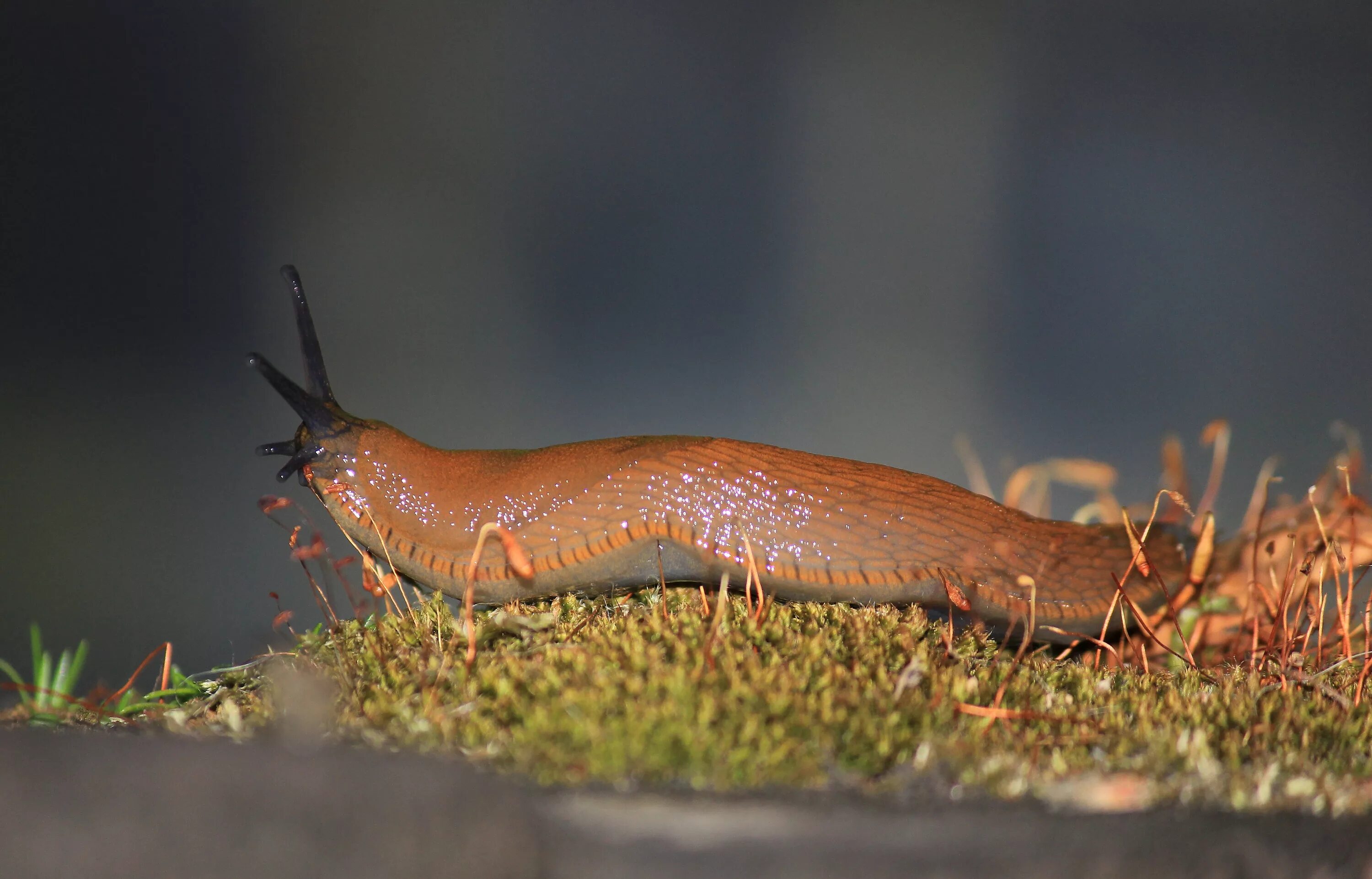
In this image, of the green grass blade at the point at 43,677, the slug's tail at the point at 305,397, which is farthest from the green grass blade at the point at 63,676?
the slug's tail at the point at 305,397

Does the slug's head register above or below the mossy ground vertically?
above

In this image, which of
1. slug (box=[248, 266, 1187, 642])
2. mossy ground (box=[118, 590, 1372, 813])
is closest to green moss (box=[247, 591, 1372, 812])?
mossy ground (box=[118, 590, 1372, 813])

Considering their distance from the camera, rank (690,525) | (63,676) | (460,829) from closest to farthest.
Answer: (460,829)
(63,676)
(690,525)

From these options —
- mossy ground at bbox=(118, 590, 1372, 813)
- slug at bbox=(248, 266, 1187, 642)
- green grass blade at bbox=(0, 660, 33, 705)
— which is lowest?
green grass blade at bbox=(0, 660, 33, 705)

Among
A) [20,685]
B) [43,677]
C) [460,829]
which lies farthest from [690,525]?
[43,677]

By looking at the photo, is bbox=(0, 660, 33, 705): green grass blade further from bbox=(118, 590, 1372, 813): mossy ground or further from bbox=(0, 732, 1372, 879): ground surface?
bbox=(0, 732, 1372, 879): ground surface

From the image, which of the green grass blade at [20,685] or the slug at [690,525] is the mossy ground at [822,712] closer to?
the slug at [690,525]

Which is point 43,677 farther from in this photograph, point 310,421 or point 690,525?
point 690,525
